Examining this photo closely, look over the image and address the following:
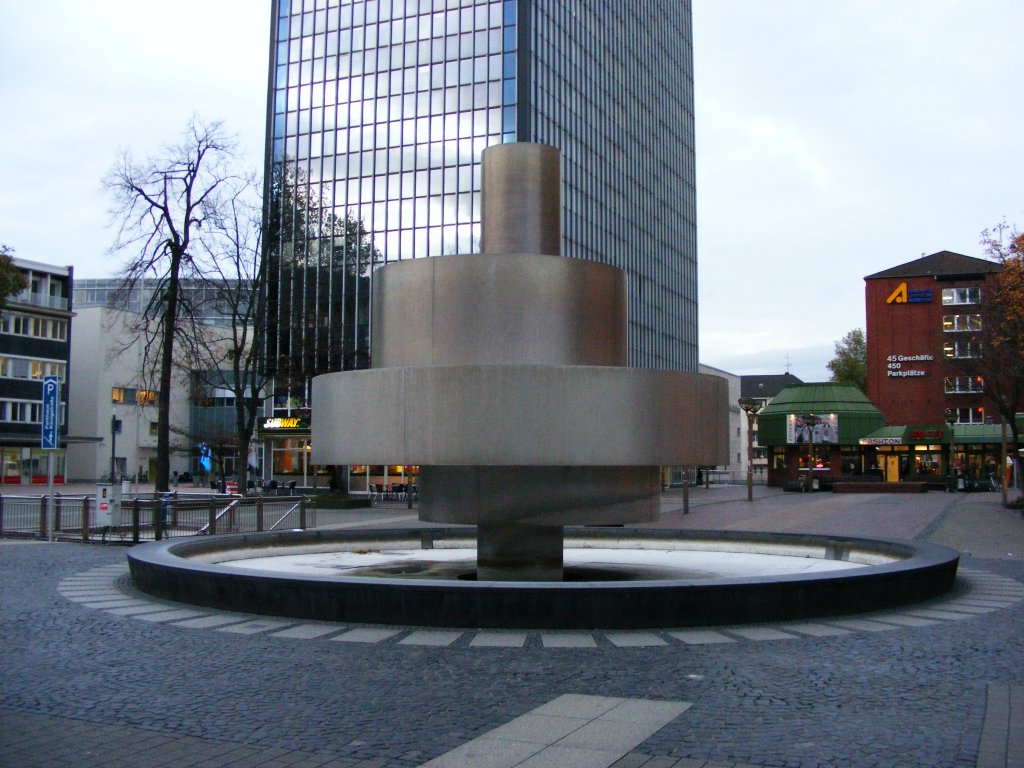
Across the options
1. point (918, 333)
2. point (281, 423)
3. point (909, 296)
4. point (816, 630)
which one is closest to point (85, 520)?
point (816, 630)

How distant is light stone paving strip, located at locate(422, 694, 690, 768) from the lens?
20.9 feet

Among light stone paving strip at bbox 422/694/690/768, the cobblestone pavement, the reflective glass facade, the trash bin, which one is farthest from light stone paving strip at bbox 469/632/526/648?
the reflective glass facade

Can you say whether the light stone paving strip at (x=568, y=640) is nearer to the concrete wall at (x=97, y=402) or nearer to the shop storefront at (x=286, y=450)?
the shop storefront at (x=286, y=450)

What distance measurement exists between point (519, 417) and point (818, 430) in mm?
69810

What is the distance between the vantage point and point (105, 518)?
2455 centimetres

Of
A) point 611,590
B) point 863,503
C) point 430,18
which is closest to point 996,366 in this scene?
point 863,503

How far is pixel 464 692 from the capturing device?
8.30 metres

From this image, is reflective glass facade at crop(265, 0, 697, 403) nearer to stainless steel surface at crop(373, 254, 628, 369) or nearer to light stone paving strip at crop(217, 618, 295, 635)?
stainless steel surface at crop(373, 254, 628, 369)

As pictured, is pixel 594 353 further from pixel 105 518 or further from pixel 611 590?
→ pixel 105 518

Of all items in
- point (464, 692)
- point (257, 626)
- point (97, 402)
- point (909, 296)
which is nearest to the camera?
point (464, 692)

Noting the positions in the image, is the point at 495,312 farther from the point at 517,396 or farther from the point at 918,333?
the point at 918,333

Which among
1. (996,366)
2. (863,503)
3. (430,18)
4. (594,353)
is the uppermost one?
(430,18)

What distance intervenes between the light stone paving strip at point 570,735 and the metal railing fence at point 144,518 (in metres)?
18.7

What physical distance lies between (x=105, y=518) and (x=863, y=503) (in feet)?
121
